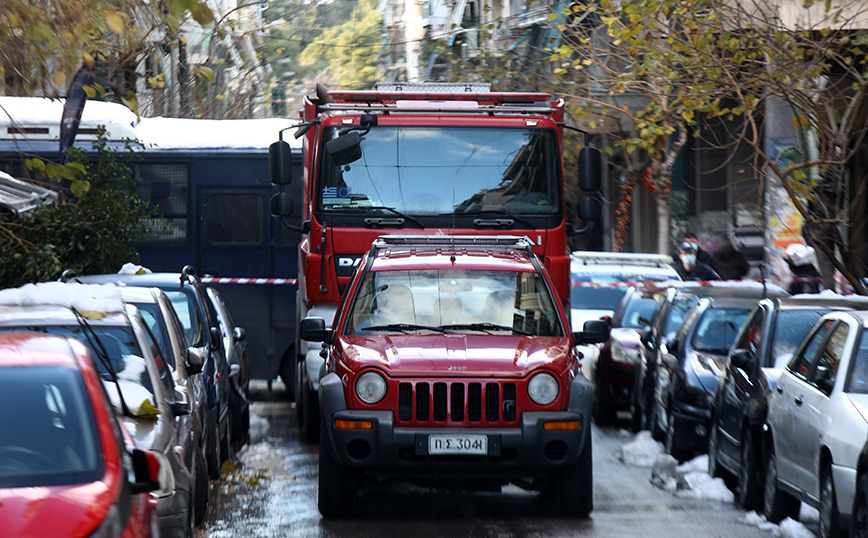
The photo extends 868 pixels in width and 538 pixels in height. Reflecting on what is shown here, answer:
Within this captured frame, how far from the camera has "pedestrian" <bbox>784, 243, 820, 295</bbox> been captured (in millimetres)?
14430

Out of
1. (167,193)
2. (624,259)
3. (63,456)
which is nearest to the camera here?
(63,456)

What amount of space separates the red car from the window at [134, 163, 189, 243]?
11.2 m

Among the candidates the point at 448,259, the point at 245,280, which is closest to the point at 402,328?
the point at 448,259

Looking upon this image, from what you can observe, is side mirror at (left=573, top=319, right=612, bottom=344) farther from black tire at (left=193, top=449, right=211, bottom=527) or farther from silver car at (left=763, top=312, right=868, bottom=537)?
black tire at (left=193, top=449, right=211, bottom=527)

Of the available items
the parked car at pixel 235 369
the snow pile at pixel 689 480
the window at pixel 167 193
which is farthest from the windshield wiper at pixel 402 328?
the window at pixel 167 193

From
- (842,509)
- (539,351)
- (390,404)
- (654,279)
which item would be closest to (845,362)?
(842,509)

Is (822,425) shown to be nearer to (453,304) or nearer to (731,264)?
(453,304)

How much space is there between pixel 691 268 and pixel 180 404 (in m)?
13.5

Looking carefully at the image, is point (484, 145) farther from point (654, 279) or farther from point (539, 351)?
point (654, 279)

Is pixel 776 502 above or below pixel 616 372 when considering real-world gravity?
below

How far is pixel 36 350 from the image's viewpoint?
5336 millimetres

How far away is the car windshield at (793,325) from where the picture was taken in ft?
33.1

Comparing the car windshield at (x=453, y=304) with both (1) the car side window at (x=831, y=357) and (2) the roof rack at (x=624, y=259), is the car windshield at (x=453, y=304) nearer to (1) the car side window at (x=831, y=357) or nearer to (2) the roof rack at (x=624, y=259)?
(1) the car side window at (x=831, y=357)

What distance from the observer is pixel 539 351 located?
8.93 meters
